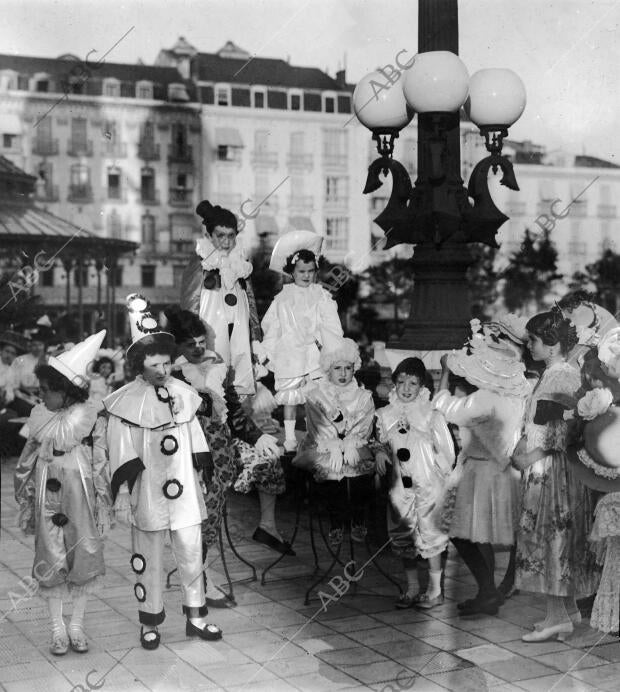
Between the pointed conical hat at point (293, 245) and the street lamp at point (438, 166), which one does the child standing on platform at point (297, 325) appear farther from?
the street lamp at point (438, 166)

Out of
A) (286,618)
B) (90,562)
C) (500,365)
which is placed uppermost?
(500,365)

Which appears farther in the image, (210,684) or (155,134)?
(155,134)

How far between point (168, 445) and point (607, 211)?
175ft

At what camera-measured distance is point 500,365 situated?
6074mm

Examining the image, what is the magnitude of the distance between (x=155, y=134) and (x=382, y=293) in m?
14.2

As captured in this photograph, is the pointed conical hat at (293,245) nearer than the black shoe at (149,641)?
No

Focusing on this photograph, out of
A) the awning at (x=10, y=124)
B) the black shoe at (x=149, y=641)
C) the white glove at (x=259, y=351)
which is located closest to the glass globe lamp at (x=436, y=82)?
the white glove at (x=259, y=351)

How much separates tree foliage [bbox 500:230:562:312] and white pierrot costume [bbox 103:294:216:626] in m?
36.7

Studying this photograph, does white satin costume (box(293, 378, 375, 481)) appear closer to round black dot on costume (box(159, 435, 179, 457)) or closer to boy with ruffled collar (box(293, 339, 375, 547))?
boy with ruffled collar (box(293, 339, 375, 547))

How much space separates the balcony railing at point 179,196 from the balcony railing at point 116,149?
8.98 ft

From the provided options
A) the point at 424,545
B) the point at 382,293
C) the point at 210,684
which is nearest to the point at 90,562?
the point at 210,684

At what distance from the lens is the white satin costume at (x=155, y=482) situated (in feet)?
18.0

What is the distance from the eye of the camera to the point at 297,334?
7836 millimetres

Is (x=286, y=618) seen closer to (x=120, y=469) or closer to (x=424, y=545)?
(x=424, y=545)
